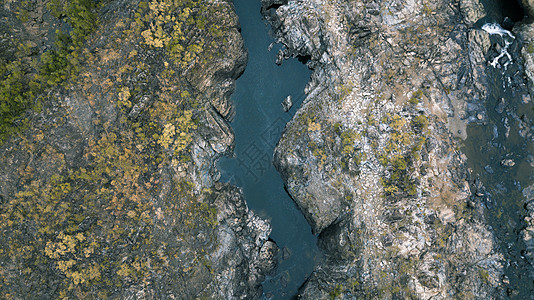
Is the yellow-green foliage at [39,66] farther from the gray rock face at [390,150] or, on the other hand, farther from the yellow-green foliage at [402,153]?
the yellow-green foliage at [402,153]

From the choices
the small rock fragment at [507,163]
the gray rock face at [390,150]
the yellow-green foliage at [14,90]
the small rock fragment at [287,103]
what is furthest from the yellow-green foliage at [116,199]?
the small rock fragment at [507,163]

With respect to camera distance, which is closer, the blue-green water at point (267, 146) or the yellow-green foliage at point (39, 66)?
the yellow-green foliage at point (39, 66)

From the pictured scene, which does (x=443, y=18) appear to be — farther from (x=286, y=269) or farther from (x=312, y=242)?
(x=286, y=269)

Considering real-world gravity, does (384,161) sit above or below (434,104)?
below

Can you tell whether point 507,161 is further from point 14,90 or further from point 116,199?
point 14,90

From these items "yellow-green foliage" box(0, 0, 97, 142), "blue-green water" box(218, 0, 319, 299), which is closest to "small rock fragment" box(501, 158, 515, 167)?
"blue-green water" box(218, 0, 319, 299)

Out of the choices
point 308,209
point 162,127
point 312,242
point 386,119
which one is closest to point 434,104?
point 386,119
